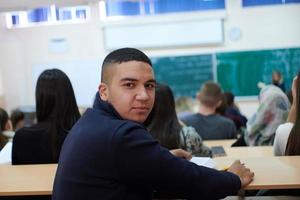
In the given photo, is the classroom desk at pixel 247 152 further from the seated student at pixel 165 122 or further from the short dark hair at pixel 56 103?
the short dark hair at pixel 56 103

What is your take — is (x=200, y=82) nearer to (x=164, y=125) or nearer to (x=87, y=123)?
(x=164, y=125)

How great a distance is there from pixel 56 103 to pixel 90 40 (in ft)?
16.3

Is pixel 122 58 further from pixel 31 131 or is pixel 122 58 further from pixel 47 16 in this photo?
pixel 47 16

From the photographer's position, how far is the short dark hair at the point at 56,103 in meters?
2.55

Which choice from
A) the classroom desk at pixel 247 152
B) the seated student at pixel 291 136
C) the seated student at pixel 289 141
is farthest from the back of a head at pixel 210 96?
the seated student at pixel 289 141

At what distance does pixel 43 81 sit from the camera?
2633 millimetres

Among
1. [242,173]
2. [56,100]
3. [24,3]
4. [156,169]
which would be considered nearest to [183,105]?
[24,3]

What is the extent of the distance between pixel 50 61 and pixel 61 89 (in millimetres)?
5076

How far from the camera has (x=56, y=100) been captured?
257 centimetres

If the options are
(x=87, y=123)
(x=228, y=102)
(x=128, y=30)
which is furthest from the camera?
(x=128, y=30)

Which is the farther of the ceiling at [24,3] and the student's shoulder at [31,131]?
the ceiling at [24,3]

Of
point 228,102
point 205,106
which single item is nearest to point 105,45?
point 228,102

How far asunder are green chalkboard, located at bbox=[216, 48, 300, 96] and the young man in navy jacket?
568 cm

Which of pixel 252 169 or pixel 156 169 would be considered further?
pixel 252 169
